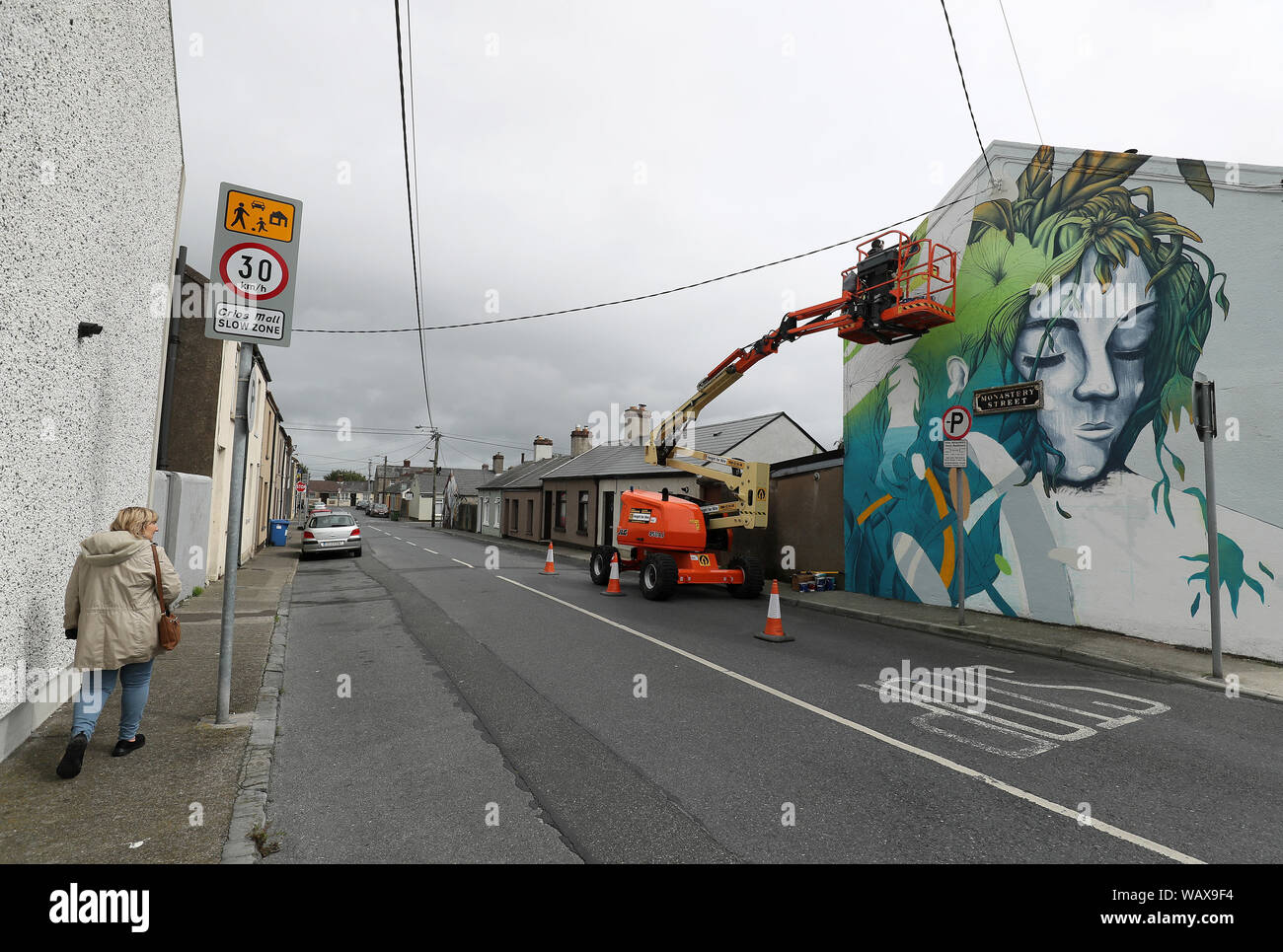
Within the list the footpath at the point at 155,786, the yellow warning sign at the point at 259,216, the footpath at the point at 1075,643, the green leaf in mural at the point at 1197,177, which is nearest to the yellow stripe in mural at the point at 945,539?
the footpath at the point at 1075,643

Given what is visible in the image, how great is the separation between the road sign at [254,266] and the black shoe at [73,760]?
2797 millimetres

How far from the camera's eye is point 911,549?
12.0 metres

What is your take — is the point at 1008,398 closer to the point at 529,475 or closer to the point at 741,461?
the point at 741,461

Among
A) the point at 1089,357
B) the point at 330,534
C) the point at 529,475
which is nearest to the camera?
the point at 1089,357

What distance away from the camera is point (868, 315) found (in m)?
11.9

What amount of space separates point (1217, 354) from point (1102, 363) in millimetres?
1263

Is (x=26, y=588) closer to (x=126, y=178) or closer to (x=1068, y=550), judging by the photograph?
(x=126, y=178)

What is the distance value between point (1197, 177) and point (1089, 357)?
100 inches

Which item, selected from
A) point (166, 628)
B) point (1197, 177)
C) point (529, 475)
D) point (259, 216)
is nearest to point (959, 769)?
point (166, 628)

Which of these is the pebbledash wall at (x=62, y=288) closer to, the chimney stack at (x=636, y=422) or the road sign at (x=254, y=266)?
the road sign at (x=254, y=266)

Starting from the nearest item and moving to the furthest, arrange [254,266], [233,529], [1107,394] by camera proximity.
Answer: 1. [233,529]
2. [254,266]
3. [1107,394]

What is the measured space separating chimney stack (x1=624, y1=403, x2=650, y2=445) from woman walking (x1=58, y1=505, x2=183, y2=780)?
25.6 meters

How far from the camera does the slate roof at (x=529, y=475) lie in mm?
35156
